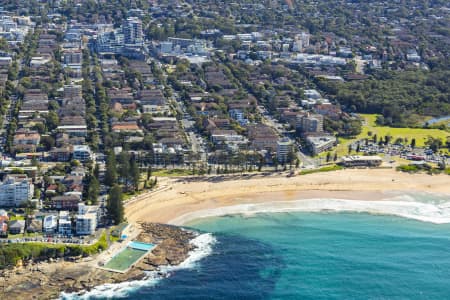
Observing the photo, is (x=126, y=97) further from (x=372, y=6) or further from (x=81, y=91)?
(x=372, y=6)

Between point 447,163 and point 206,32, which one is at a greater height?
point 206,32

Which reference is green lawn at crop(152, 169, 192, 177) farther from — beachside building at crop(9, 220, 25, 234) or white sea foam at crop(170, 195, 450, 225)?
beachside building at crop(9, 220, 25, 234)

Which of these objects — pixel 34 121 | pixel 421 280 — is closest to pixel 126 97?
pixel 34 121

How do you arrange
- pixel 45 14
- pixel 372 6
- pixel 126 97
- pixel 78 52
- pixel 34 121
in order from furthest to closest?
pixel 372 6
pixel 45 14
pixel 78 52
pixel 126 97
pixel 34 121

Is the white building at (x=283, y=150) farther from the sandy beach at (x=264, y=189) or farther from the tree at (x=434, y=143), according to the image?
the tree at (x=434, y=143)

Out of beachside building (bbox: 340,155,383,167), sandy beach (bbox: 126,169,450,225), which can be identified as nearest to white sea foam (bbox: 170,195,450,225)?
sandy beach (bbox: 126,169,450,225)

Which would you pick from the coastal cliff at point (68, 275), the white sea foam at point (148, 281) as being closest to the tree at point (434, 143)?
the white sea foam at point (148, 281)
